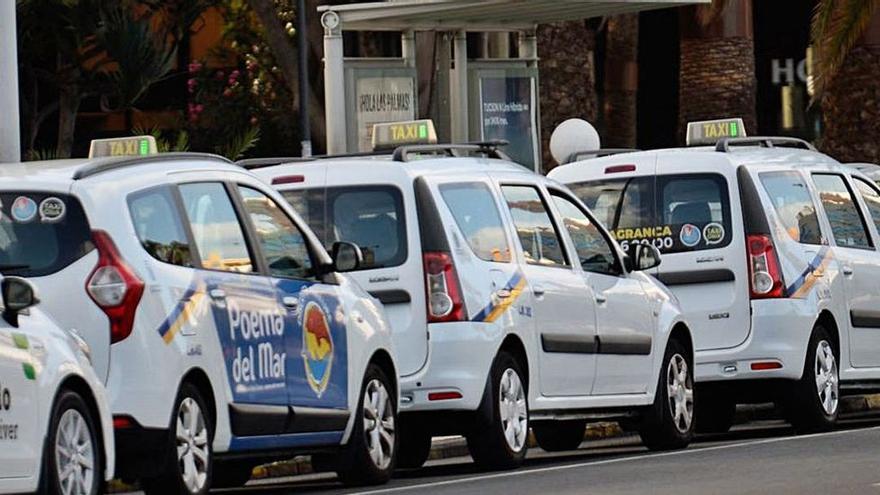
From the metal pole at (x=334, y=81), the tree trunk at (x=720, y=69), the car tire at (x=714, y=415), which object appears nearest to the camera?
the car tire at (x=714, y=415)

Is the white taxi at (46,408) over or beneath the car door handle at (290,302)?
beneath

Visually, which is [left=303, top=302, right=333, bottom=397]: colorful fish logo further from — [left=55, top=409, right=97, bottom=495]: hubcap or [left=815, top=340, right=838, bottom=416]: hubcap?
[left=815, top=340, right=838, bottom=416]: hubcap

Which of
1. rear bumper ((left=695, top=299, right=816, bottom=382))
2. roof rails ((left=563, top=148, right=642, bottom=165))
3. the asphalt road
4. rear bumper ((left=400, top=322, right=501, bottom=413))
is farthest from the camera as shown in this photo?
roof rails ((left=563, top=148, right=642, bottom=165))

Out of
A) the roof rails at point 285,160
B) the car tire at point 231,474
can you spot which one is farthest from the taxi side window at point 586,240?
the car tire at point 231,474

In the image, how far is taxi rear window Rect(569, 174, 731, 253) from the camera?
53.6 feet

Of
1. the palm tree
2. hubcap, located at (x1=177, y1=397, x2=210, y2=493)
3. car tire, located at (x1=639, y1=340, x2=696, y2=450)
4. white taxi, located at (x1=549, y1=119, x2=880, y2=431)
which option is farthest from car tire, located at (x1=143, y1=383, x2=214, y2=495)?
the palm tree

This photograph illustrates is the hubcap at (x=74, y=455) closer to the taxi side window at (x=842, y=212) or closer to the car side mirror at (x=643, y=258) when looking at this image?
the car side mirror at (x=643, y=258)

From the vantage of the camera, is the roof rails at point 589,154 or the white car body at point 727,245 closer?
the white car body at point 727,245

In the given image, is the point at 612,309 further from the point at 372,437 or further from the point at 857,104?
the point at 857,104

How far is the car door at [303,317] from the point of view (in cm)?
1229

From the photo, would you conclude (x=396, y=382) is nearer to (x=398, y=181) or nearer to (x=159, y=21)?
(x=398, y=181)

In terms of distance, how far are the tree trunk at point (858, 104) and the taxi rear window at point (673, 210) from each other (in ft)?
40.0

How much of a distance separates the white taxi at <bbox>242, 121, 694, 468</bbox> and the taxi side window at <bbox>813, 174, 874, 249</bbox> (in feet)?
7.43

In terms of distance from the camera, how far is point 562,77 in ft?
89.6
